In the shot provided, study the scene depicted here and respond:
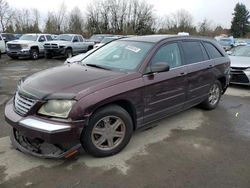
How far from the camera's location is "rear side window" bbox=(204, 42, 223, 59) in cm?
591

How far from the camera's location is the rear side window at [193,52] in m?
5.17

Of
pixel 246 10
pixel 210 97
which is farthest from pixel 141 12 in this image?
pixel 210 97

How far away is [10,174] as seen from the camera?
340 centimetres

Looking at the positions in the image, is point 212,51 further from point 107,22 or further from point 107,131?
point 107,22

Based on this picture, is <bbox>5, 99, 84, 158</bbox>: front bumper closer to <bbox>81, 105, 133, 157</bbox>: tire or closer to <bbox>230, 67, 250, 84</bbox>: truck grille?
<bbox>81, 105, 133, 157</bbox>: tire

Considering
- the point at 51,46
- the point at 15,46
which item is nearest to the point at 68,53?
the point at 51,46

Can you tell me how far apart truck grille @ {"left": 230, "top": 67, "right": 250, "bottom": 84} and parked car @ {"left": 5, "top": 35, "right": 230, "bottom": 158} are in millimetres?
3914

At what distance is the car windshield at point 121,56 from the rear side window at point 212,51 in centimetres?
190

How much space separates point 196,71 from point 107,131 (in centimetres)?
236

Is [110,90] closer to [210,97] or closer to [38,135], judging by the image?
[38,135]

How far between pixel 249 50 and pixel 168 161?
812 cm

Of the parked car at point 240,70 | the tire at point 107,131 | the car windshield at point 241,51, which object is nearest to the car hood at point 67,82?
the tire at point 107,131

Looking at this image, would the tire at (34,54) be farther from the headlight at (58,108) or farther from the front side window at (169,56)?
the headlight at (58,108)

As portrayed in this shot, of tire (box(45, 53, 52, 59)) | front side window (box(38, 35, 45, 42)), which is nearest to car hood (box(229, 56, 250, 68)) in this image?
tire (box(45, 53, 52, 59))
